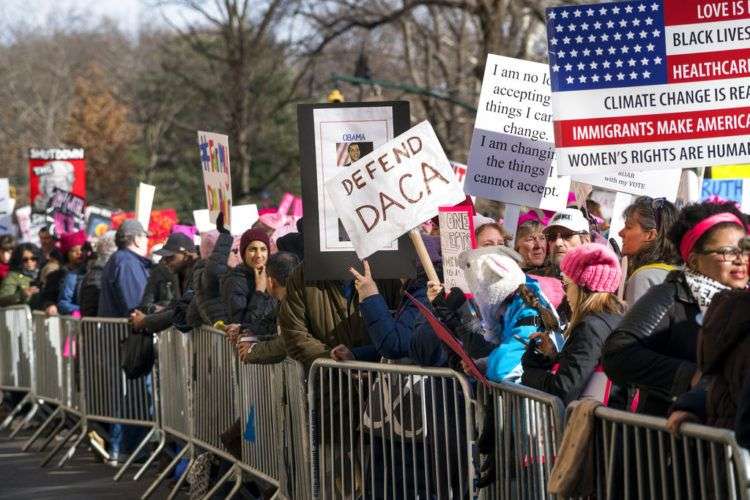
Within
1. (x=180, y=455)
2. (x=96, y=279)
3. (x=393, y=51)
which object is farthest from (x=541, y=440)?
(x=393, y=51)

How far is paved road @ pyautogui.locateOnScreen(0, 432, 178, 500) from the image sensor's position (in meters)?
12.5

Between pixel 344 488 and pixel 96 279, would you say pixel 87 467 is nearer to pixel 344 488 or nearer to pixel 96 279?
pixel 96 279

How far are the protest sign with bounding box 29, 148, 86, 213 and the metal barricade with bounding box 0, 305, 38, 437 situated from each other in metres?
5.84

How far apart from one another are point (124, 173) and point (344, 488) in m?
60.2

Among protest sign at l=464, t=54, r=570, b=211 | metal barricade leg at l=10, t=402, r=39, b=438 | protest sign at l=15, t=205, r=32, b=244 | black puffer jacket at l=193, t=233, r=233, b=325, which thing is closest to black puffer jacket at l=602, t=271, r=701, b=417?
protest sign at l=464, t=54, r=570, b=211

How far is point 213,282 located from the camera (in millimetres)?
11828

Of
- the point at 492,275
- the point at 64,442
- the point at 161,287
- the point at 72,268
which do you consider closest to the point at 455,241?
the point at 492,275

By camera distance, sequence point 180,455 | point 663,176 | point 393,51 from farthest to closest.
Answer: point 393,51
point 180,455
point 663,176

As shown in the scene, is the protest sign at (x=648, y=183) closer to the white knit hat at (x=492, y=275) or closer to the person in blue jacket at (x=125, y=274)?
the white knit hat at (x=492, y=275)

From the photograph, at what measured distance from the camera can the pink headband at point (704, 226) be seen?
5.83m

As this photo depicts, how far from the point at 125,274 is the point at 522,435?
8.70m

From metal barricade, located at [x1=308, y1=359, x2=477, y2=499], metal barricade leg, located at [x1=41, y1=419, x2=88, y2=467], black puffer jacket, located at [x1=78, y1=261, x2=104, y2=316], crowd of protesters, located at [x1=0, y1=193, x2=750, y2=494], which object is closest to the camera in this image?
crowd of protesters, located at [x1=0, y1=193, x2=750, y2=494]

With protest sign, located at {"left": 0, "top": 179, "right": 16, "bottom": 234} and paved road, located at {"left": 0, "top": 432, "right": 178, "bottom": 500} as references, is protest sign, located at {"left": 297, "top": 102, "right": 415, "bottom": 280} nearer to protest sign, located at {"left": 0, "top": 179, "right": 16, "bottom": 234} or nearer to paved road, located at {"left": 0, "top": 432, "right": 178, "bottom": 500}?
paved road, located at {"left": 0, "top": 432, "right": 178, "bottom": 500}

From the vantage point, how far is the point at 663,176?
969 cm
